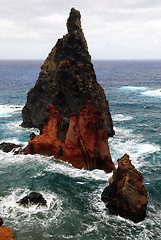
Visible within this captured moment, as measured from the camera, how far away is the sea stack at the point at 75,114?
32.6m

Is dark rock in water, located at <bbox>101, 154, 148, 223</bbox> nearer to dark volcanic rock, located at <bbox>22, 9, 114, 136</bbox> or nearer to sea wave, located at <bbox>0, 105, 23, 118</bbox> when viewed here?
dark volcanic rock, located at <bbox>22, 9, 114, 136</bbox>

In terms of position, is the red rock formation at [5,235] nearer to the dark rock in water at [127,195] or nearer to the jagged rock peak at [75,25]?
the dark rock in water at [127,195]

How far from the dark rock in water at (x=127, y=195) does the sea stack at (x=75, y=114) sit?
7.38 metres

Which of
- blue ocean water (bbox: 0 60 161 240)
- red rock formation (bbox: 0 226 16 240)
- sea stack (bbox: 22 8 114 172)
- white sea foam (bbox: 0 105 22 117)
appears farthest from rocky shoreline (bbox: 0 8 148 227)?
white sea foam (bbox: 0 105 22 117)

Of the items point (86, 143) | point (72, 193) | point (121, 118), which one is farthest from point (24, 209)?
point (121, 118)

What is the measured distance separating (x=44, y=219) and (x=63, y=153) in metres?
12.8

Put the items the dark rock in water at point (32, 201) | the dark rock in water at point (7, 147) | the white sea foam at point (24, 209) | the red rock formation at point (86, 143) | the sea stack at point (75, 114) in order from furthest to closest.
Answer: the dark rock in water at point (7, 147) < the sea stack at point (75, 114) < the red rock formation at point (86, 143) < the dark rock in water at point (32, 201) < the white sea foam at point (24, 209)

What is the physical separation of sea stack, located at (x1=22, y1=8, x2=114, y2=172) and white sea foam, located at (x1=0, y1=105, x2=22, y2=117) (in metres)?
25.3

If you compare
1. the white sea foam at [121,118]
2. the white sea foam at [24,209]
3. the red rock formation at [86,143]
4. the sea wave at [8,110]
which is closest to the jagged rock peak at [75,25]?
the red rock formation at [86,143]

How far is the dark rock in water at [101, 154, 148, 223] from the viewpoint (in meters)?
22.5

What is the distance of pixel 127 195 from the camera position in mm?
23047

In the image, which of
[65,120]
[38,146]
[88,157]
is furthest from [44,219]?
[65,120]

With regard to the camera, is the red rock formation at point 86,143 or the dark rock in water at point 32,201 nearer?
the dark rock in water at point 32,201

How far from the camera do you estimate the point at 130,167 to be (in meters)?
24.3
